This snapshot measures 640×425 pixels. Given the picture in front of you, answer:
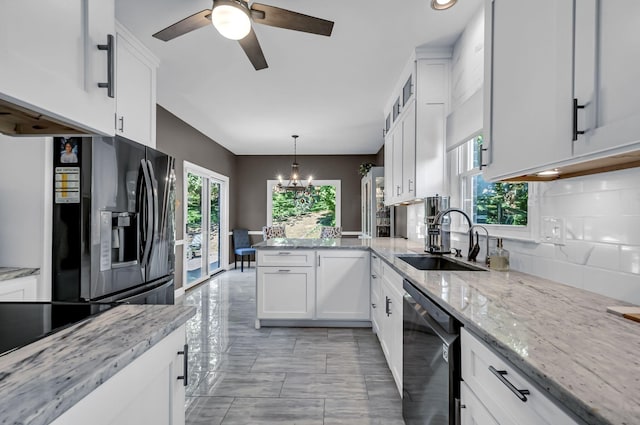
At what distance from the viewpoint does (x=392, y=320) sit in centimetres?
219

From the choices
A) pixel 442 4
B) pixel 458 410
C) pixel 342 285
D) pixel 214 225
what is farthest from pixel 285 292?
pixel 214 225

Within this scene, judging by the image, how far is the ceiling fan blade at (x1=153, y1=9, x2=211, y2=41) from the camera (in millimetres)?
1972

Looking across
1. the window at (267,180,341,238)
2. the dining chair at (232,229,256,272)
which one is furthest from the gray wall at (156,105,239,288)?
the window at (267,180,341,238)

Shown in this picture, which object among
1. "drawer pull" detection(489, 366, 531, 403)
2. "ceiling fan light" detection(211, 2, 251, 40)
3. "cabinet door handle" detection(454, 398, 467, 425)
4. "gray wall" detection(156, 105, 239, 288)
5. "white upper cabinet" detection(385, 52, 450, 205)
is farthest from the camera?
"gray wall" detection(156, 105, 239, 288)

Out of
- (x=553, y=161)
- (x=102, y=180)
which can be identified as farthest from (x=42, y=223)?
(x=553, y=161)

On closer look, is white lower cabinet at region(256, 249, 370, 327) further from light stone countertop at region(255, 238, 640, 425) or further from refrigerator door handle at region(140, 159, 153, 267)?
light stone countertop at region(255, 238, 640, 425)

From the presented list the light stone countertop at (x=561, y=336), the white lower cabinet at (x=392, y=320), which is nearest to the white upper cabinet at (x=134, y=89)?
the white lower cabinet at (x=392, y=320)

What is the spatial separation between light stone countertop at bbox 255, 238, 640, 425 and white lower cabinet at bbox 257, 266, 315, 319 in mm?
1980

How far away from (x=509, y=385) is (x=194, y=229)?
5.54 m

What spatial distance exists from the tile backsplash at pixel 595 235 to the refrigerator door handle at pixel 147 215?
2.39 metres

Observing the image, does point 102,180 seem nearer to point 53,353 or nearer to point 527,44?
point 53,353

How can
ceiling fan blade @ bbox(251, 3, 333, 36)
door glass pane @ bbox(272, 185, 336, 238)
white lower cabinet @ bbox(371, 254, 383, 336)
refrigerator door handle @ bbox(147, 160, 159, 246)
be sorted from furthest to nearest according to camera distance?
door glass pane @ bbox(272, 185, 336, 238) < white lower cabinet @ bbox(371, 254, 383, 336) < refrigerator door handle @ bbox(147, 160, 159, 246) < ceiling fan blade @ bbox(251, 3, 333, 36)

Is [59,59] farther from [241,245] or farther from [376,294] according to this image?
[241,245]

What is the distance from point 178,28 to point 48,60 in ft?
5.20
